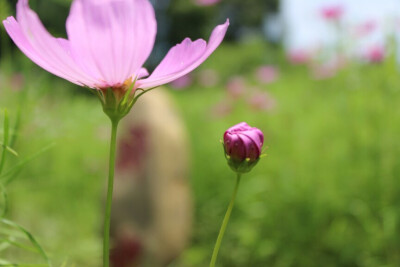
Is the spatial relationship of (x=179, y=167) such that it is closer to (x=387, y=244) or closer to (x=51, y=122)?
(x=51, y=122)

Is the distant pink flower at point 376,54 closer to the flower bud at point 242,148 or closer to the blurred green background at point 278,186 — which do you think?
the blurred green background at point 278,186

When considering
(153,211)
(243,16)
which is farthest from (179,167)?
(243,16)

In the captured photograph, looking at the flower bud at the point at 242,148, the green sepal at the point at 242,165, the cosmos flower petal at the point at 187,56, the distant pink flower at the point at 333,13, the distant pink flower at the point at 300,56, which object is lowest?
the distant pink flower at the point at 300,56

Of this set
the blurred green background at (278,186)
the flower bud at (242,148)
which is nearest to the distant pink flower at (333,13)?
the blurred green background at (278,186)

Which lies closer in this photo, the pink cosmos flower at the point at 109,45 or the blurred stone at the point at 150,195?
the pink cosmos flower at the point at 109,45

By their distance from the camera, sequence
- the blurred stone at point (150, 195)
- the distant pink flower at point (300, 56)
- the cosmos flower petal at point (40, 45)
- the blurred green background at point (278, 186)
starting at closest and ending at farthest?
the cosmos flower petal at point (40, 45)
the blurred green background at point (278, 186)
the blurred stone at point (150, 195)
the distant pink flower at point (300, 56)

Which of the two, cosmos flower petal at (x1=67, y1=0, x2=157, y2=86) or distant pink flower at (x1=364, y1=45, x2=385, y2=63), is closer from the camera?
cosmos flower petal at (x1=67, y1=0, x2=157, y2=86)

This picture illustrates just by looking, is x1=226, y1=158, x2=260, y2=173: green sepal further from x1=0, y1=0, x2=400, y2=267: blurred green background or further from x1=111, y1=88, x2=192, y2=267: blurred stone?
x1=111, y1=88, x2=192, y2=267: blurred stone

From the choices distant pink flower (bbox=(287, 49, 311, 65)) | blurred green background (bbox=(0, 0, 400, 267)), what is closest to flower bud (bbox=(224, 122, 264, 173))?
blurred green background (bbox=(0, 0, 400, 267))
